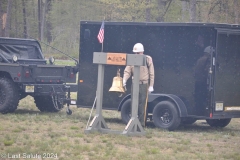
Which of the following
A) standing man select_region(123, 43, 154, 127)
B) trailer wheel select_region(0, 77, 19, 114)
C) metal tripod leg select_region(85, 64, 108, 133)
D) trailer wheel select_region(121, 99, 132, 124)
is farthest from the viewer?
trailer wheel select_region(0, 77, 19, 114)

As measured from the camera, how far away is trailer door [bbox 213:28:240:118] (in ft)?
40.8

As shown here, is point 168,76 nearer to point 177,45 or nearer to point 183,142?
point 177,45

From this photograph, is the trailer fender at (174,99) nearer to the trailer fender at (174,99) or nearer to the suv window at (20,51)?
the trailer fender at (174,99)

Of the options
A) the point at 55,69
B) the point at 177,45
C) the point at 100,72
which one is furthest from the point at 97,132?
the point at 55,69

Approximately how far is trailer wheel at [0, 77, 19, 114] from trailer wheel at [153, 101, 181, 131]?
3.67 meters

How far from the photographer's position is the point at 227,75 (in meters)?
12.7

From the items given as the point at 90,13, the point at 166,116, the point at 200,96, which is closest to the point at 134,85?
the point at 166,116

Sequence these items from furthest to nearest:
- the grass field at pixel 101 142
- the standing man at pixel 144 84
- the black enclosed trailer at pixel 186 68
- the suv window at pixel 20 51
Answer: the suv window at pixel 20 51
the black enclosed trailer at pixel 186 68
the standing man at pixel 144 84
the grass field at pixel 101 142

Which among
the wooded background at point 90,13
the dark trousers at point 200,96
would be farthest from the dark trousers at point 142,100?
the wooded background at point 90,13

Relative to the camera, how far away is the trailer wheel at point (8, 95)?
1394cm

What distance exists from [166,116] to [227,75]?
167 cm

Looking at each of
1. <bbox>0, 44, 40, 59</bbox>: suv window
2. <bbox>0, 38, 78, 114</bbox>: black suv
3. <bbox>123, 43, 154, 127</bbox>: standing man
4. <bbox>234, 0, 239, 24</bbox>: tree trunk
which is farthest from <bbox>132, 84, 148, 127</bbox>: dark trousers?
<bbox>234, 0, 239, 24</bbox>: tree trunk

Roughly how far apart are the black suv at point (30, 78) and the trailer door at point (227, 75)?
3.96 metres

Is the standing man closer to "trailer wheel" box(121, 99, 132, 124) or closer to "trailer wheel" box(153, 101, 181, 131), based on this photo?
"trailer wheel" box(153, 101, 181, 131)
